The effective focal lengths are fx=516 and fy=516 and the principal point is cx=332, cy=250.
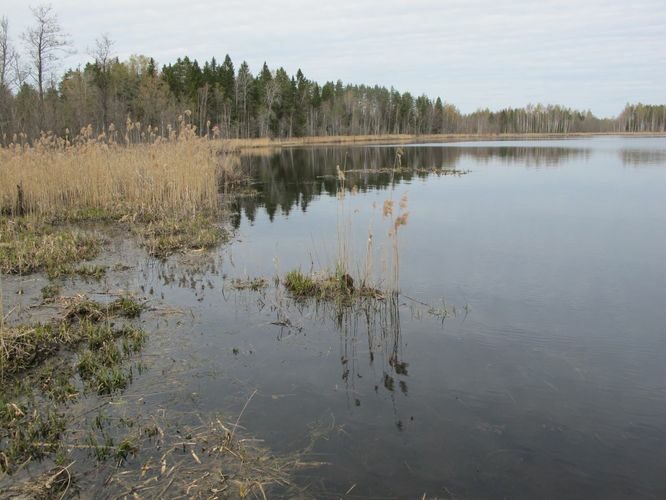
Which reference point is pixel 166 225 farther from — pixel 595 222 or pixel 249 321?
pixel 595 222

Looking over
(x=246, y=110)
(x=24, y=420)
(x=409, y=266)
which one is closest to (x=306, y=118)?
(x=246, y=110)

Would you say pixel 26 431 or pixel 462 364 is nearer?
pixel 26 431

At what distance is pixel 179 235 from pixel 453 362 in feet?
24.2

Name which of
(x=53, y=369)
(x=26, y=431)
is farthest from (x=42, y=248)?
(x=26, y=431)

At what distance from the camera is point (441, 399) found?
481 centimetres

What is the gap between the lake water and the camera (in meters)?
3.87

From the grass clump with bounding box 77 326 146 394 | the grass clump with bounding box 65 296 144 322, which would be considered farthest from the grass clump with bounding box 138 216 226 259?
the grass clump with bounding box 77 326 146 394

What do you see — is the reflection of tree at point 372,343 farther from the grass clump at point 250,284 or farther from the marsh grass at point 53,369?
the marsh grass at point 53,369

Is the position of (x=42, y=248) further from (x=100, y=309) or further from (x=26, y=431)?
(x=26, y=431)

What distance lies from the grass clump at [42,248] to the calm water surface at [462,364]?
7.04 feet

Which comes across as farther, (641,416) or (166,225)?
(166,225)

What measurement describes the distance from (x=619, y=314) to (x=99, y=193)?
42.4 feet

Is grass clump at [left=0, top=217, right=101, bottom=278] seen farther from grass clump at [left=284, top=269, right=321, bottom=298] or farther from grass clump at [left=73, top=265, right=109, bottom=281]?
grass clump at [left=284, top=269, right=321, bottom=298]

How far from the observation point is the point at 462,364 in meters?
5.49
